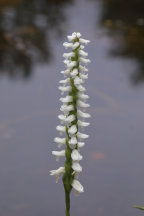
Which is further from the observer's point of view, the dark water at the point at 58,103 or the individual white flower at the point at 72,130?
the dark water at the point at 58,103

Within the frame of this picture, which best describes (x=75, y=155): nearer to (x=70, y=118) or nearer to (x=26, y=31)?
(x=70, y=118)

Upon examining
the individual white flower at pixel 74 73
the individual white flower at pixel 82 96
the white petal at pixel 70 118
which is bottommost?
the white petal at pixel 70 118

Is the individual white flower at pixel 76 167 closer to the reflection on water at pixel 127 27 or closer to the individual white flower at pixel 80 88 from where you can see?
the individual white flower at pixel 80 88

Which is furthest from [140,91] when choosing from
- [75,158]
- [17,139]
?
[75,158]

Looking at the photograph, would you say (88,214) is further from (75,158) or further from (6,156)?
(75,158)

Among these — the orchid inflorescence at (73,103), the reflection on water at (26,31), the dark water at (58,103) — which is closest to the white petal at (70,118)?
the orchid inflorescence at (73,103)

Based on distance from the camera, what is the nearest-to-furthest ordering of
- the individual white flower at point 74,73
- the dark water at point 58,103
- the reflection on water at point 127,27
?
1. the individual white flower at point 74,73
2. the dark water at point 58,103
3. the reflection on water at point 127,27

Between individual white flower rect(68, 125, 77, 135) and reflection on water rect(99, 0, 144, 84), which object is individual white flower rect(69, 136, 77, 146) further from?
reflection on water rect(99, 0, 144, 84)
